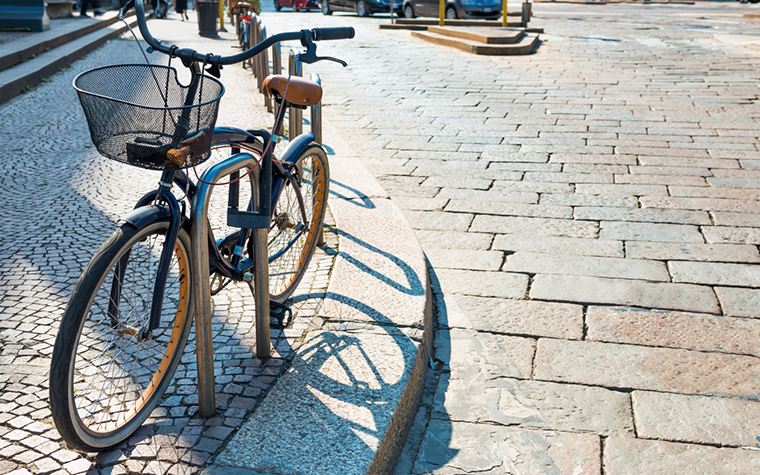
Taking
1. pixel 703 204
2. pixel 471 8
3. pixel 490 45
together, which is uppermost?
pixel 471 8

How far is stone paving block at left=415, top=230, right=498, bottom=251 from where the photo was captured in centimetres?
433

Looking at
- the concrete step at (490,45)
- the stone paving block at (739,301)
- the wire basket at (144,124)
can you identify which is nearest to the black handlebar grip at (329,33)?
the wire basket at (144,124)

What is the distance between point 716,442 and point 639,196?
2.91 metres

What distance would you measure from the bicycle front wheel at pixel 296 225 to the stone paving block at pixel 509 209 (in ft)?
4.88

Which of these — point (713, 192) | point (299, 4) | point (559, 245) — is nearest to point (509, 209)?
point (559, 245)

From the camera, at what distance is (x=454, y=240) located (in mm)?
4422

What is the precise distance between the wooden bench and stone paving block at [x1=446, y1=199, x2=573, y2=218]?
1548cm

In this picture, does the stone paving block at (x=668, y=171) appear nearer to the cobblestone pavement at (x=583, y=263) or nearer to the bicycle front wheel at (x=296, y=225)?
the cobblestone pavement at (x=583, y=263)

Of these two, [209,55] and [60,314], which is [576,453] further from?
[60,314]

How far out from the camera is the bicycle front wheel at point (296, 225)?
3.29 meters

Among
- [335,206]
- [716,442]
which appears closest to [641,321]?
[716,442]

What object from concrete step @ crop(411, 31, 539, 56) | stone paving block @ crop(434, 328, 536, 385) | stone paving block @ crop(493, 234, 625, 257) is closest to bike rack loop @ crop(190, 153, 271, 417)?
stone paving block @ crop(434, 328, 536, 385)

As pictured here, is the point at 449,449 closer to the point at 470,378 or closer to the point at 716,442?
the point at 470,378

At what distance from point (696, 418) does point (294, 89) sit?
200 centimetres
